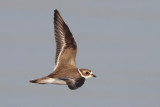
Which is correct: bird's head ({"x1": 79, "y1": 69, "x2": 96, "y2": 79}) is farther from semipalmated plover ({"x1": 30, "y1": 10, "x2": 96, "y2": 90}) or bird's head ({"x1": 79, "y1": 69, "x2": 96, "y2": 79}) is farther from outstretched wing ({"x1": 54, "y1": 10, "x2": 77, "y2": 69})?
outstretched wing ({"x1": 54, "y1": 10, "x2": 77, "y2": 69})

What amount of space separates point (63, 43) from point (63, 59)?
103 cm

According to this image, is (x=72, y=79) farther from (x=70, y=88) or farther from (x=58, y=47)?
(x=58, y=47)

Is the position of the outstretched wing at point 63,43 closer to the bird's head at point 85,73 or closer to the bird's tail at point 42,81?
the bird's head at point 85,73

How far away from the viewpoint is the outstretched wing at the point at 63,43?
29.6 metres

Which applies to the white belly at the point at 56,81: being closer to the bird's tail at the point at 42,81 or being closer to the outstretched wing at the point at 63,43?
the bird's tail at the point at 42,81

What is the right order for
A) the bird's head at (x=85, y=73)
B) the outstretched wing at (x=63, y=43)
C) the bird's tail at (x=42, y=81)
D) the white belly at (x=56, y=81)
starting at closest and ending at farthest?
the white belly at (x=56, y=81)
the bird's tail at (x=42, y=81)
the outstretched wing at (x=63, y=43)
the bird's head at (x=85, y=73)

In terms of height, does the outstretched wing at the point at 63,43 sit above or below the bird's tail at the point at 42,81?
above

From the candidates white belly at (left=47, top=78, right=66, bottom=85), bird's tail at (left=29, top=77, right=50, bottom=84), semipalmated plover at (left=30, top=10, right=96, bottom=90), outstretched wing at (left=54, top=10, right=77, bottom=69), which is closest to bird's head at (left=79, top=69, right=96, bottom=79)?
semipalmated plover at (left=30, top=10, right=96, bottom=90)

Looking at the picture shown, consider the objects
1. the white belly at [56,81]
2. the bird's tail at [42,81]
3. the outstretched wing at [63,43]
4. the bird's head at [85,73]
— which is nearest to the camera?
the white belly at [56,81]

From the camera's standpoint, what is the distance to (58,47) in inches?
1191

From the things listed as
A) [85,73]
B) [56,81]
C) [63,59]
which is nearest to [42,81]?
[56,81]

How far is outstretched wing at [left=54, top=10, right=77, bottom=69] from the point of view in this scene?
29609mm

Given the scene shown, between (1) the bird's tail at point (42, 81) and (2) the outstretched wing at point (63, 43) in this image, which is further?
(2) the outstretched wing at point (63, 43)

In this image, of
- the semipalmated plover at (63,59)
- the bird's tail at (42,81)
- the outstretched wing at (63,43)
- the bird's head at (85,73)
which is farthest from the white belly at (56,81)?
the bird's head at (85,73)
